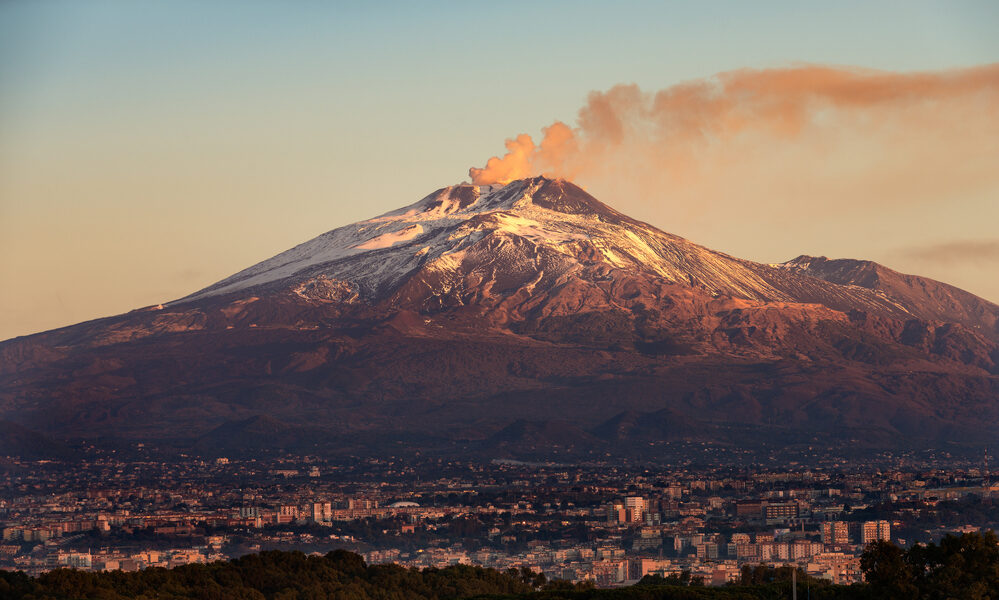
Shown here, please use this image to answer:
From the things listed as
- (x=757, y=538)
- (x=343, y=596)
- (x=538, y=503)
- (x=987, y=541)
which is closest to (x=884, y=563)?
(x=987, y=541)

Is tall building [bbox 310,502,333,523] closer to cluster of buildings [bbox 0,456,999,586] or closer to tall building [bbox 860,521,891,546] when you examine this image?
cluster of buildings [bbox 0,456,999,586]

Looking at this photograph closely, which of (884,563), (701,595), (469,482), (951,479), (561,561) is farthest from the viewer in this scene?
(469,482)

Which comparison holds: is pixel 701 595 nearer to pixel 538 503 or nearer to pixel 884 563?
pixel 884 563

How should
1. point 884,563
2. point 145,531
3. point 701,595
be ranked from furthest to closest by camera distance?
point 145,531, point 701,595, point 884,563

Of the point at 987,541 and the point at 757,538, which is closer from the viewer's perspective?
the point at 987,541

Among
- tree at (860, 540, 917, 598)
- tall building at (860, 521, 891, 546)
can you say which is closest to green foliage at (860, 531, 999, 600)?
tree at (860, 540, 917, 598)
